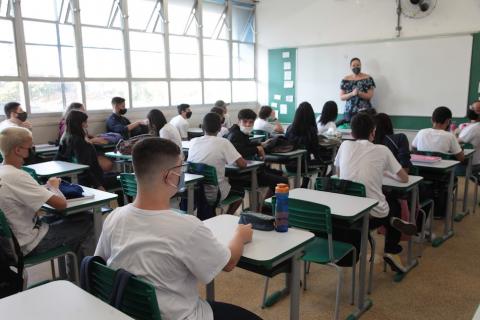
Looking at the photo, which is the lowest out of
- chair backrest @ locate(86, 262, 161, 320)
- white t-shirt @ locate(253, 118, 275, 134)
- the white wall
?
chair backrest @ locate(86, 262, 161, 320)

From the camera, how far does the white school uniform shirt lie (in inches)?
153

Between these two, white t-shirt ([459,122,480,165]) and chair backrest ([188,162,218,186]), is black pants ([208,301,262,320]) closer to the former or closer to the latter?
chair backrest ([188,162,218,186])

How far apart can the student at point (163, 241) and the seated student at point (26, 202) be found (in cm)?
111

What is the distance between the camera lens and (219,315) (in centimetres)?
173

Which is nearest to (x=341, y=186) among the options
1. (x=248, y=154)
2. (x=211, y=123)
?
(x=211, y=123)

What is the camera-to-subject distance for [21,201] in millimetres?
2393

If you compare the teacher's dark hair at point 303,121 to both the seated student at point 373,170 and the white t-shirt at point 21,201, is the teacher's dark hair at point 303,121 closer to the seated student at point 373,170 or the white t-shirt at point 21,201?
the seated student at point 373,170

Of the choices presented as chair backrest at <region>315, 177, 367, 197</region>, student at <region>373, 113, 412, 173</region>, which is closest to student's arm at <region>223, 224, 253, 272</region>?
chair backrest at <region>315, 177, 367, 197</region>

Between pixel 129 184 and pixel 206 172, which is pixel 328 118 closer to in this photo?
pixel 206 172

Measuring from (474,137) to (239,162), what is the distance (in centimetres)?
296

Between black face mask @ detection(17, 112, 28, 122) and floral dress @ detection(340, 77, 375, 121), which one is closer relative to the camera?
black face mask @ detection(17, 112, 28, 122)

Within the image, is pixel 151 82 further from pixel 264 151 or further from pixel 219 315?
pixel 219 315

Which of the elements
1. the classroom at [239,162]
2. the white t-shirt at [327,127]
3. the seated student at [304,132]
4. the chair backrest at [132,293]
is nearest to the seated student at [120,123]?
the classroom at [239,162]

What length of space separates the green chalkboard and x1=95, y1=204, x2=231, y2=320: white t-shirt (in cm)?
804
